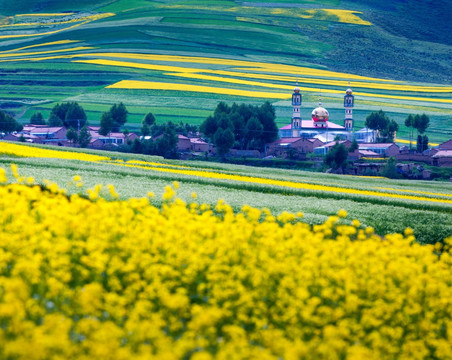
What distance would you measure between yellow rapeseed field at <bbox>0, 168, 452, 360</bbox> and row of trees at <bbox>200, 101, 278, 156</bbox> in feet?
332

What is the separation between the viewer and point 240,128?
133 metres

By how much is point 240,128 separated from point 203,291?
118 m

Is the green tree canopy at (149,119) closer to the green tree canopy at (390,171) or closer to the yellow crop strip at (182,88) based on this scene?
the yellow crop strip at (182,88)

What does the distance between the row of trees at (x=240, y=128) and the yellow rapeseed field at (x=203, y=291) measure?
101 metres

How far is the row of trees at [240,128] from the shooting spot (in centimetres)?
12086

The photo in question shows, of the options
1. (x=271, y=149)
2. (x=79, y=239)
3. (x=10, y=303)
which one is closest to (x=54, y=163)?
(x=79, y=239)

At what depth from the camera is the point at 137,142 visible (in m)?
115

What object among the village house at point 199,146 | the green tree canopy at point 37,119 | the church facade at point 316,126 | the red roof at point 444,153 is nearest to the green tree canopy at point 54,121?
the green tree canopy at point 37,119

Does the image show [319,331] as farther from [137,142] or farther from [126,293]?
[137,142]

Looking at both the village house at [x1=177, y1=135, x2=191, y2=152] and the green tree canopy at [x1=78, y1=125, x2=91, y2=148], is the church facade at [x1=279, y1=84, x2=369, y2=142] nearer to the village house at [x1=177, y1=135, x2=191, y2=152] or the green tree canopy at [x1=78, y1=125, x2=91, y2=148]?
the village house at [x1=177, y1=135, x2=191, y2=152]

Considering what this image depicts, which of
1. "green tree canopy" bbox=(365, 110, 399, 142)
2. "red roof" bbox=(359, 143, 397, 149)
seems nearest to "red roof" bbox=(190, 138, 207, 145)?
"red roof" bbox=(359, 143, 397, 149)

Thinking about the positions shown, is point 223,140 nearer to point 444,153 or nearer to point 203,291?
point 444,153

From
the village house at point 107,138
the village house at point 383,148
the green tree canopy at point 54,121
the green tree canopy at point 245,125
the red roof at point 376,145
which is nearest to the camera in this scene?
the green tree canopy at point 245,125

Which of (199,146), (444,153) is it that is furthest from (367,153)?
(199,146)
